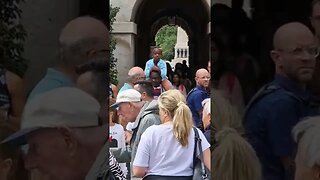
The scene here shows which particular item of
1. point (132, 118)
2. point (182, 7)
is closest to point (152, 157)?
point (132, 118)

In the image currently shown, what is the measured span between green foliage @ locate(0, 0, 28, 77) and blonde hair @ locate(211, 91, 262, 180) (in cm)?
57

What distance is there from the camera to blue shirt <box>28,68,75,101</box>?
183 cm

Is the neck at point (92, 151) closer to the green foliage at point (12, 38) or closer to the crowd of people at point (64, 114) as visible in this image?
the crowd of people at point (64, 114)

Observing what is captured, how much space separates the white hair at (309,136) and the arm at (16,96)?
78 centimetres

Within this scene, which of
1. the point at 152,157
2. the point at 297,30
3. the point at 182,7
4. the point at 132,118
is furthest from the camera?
the point at 182,7

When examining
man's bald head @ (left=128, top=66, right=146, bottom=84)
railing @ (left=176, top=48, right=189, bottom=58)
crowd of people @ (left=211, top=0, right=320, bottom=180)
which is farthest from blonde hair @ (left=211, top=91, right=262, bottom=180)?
railing @ (left=176, top=48, right=189, bottom=58)

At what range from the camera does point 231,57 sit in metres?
1.87

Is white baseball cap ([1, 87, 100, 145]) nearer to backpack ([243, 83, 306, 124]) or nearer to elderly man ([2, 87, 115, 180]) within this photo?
elderly man ([2, 87, 115, 180])

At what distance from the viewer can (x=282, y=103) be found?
186cm

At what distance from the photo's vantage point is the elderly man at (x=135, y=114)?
4074mm

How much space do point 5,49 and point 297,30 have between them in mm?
827

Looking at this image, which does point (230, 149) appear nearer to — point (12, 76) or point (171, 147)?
point (12, 76)

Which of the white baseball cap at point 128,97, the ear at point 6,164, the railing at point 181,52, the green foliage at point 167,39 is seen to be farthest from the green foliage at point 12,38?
the green foliage at point 167,39

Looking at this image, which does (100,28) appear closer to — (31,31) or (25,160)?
(31,31)
